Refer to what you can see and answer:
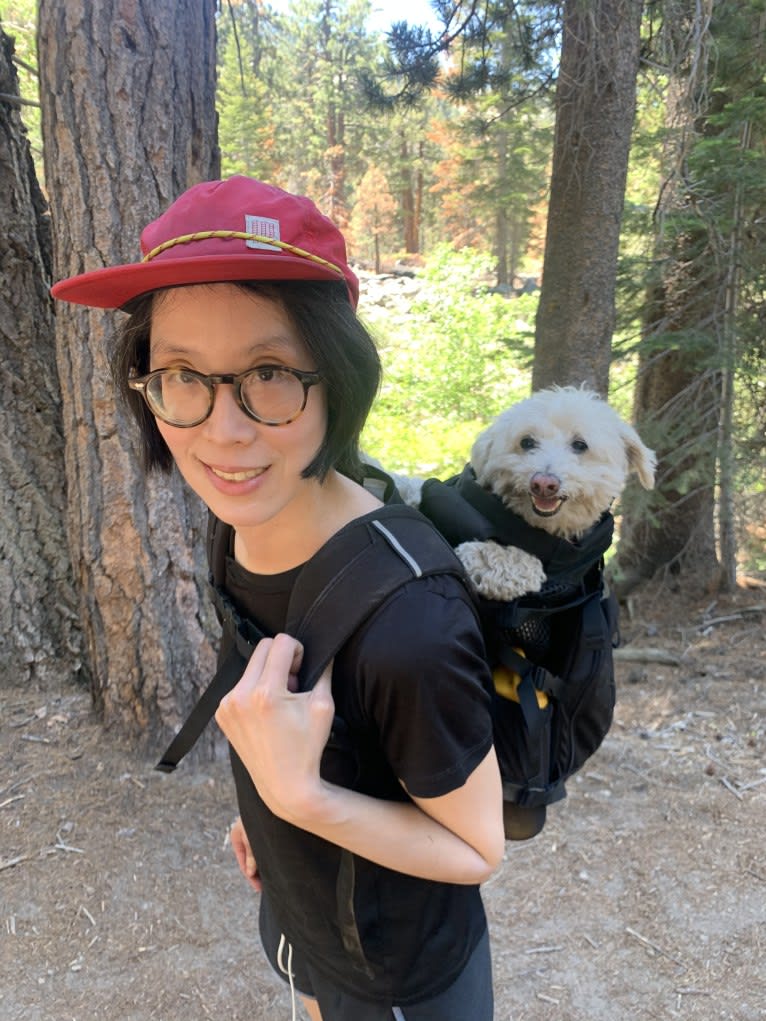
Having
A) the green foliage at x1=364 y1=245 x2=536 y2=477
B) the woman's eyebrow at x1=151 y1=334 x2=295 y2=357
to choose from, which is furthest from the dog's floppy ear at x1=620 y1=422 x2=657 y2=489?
the green foliage at x1=364 y1=245 x2=536 y2=477

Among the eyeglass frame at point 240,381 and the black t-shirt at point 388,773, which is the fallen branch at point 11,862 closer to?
the black t-shirt at point 388,773

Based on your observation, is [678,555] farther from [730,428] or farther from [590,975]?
[590,975]

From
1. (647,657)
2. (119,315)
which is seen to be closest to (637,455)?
(119,315)

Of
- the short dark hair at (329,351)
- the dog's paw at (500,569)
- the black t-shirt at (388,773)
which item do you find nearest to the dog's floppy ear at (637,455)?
the dog's paw at (500,569)

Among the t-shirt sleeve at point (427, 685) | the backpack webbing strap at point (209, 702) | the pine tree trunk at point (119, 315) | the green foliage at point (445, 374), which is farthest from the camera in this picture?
the green foliage at point (445, 374)

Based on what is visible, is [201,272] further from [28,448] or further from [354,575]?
[28,448]

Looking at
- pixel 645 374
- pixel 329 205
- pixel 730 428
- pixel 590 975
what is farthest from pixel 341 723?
pixel 329 205

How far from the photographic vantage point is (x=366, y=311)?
3.49 m

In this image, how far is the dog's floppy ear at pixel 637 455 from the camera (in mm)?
1877

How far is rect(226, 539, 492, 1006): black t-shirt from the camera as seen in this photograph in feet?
3.40

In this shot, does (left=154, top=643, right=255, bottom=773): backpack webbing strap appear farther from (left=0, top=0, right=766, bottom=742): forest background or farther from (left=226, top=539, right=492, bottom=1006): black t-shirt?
(left=0, top=0, right=766, bottom=742): forest background

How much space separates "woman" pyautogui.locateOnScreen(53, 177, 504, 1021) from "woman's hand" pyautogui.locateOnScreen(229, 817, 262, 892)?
220 millimetres

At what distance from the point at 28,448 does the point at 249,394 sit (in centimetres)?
310

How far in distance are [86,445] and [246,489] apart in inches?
87.3
